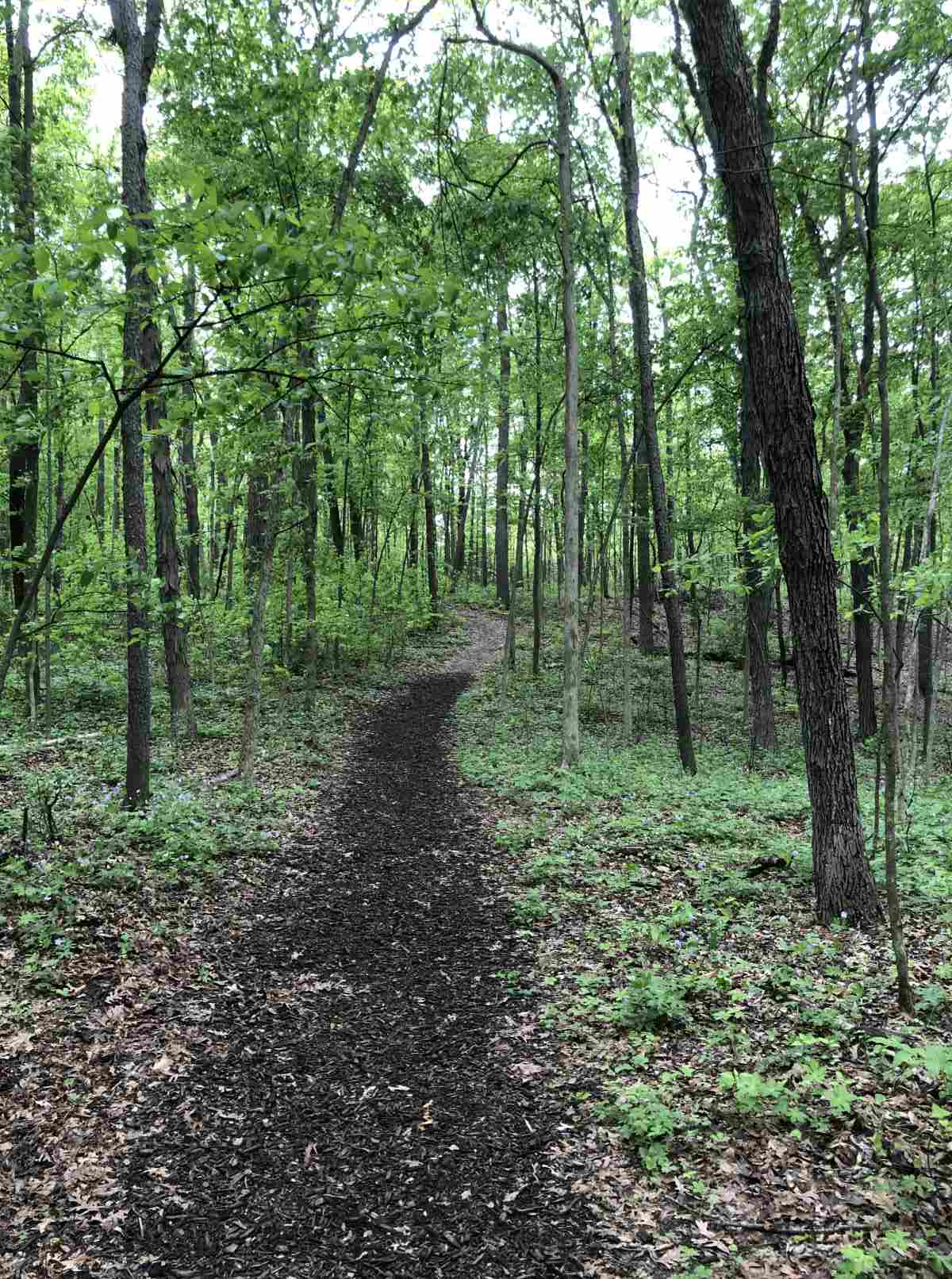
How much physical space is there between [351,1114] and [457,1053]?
0.80 metres

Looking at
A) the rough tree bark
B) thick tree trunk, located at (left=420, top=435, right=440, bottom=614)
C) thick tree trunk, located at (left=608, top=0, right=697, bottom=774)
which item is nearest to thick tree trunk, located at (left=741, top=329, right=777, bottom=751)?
thick tree trunk, located at (left=608, top=0, right=697, bottom=774)

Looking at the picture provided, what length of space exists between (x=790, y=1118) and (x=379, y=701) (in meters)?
14.4

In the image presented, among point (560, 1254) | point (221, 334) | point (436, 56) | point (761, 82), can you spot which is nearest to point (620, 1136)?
point (560, 1254)

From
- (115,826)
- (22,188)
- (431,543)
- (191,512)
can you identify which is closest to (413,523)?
(431,543)

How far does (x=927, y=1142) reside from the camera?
3199 mm

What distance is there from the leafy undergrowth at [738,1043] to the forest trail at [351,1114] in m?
0.35

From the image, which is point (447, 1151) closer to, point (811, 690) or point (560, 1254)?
point (560, 1254)

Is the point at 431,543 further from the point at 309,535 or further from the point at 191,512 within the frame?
the point at 309,535

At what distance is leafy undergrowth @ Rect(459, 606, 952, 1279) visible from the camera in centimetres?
297

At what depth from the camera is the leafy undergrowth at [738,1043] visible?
117 inches

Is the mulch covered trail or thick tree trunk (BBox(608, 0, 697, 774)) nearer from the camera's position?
the mulch covered trail

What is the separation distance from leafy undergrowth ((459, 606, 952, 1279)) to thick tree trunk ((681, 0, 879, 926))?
663 millimetres

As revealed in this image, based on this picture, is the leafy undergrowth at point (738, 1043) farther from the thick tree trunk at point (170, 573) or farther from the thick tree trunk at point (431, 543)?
the thick tree trunk at point (431, 543)

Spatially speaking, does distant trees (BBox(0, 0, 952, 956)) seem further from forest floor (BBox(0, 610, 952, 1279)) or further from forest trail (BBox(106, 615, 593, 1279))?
forest trail (BBox(106, 615, 593, 1279))
